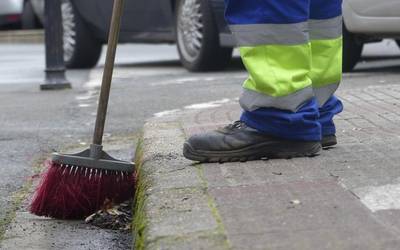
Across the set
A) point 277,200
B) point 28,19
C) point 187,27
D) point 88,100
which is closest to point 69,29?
point 187,27

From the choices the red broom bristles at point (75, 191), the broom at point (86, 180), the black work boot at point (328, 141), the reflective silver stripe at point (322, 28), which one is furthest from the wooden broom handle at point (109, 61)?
the black work boot at point (328, 141)

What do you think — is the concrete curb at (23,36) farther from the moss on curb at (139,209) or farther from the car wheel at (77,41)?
the moss on curb at (139,209)

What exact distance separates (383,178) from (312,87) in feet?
2.08

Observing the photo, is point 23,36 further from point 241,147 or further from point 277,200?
point 277,200

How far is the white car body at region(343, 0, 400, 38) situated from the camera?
6.56 m

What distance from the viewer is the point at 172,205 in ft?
8.79

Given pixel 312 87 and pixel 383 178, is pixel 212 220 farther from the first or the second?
pixel 312 87

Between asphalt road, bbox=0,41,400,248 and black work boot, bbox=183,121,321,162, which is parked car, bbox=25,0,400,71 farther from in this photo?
black work boot, bbox=183,121,321,162

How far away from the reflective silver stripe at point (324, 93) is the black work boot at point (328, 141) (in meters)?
0.13

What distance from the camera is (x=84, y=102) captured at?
6.63 metres

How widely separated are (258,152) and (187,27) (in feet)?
17.5

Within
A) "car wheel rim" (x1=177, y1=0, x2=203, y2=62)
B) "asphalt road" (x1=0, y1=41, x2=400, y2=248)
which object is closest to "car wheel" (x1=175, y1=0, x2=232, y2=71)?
"car wheel rim" (x1=177, y1=0, x2=203, y2=62)

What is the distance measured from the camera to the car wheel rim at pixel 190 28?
8289 millimetres

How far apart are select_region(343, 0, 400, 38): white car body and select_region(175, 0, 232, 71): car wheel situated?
1604mm
